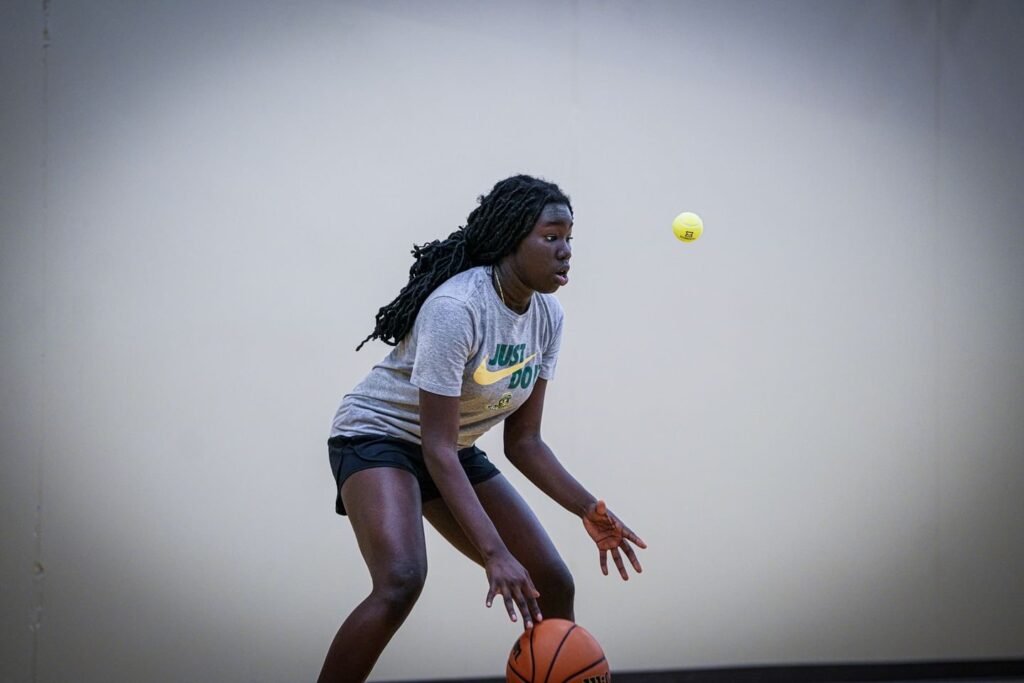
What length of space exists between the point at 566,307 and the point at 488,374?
1480mm

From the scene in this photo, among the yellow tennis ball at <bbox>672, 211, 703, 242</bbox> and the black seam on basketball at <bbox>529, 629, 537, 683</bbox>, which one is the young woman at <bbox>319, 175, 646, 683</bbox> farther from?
the yellow tennis ball at <bbox>672, 211, 703, 242</bbox>

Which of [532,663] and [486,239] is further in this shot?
[486,239]

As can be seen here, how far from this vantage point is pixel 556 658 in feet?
7.86

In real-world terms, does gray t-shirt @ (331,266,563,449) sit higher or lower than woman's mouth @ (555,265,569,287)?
lower

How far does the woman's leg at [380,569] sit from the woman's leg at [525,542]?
25 cm

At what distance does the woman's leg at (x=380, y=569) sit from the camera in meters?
2.24

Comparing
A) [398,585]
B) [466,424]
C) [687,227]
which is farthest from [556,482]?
[687,227]

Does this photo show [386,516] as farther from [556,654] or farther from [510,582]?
[556,654]

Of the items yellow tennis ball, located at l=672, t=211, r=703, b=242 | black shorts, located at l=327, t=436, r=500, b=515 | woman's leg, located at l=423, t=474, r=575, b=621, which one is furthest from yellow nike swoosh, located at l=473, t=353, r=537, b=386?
yellow tennis ball, located at l=672, t=211, r=703, b=242

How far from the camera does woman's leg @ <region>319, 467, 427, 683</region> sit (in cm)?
224

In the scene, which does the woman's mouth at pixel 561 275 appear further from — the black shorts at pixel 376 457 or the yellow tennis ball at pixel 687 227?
the yellow tennis ball at pixel 687 227

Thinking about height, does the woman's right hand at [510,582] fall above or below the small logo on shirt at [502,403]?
below

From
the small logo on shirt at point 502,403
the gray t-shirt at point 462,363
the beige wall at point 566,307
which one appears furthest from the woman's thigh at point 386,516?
the beige wall at point 566,307

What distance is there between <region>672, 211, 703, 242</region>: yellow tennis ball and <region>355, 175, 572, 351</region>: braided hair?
0.92 meters
